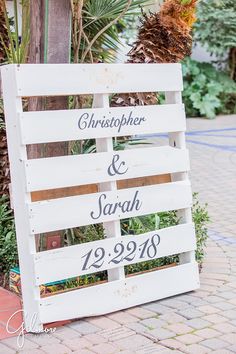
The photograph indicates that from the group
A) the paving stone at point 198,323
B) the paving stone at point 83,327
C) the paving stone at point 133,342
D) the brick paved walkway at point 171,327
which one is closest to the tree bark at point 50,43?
the paving stone at point 83,327

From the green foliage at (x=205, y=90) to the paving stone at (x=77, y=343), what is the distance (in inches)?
468

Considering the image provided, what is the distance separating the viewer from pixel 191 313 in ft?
13.7

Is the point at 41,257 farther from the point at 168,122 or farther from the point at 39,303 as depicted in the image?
the point at 168,122

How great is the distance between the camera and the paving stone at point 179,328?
3.88 meters

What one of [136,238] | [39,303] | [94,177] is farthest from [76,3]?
[39,303]

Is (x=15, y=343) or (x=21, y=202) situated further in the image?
(x=21, y=202)

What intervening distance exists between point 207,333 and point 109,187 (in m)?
1.14

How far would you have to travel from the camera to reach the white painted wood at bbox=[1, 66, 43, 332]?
3835mm

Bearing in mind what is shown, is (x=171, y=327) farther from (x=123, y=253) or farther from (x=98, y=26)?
(x=98, y=26)

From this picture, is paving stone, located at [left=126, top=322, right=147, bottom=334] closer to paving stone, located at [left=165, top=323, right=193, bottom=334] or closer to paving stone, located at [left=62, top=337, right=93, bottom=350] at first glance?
paving stone, located at [left=165, top=323, right=193, bottom=334]

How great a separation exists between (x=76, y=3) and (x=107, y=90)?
0.76m

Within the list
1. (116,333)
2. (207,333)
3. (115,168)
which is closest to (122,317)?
(116,333)

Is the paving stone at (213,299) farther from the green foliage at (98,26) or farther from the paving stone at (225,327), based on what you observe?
the green foliage at (98,26)

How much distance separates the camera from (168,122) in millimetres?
4461
